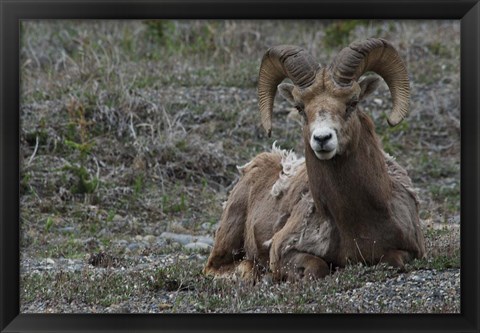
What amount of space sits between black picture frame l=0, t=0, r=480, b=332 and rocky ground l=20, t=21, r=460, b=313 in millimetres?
345

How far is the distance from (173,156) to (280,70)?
5.17 meters

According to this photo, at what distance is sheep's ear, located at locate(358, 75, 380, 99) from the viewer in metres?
9.90

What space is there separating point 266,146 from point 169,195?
1863 mm

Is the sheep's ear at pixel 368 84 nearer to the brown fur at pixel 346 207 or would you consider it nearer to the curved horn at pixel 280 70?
the brown fur at pixel 346 207

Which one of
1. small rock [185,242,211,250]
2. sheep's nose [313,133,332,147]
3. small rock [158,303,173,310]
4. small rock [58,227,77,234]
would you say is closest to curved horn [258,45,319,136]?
sheep's nose [313,133,332,147]

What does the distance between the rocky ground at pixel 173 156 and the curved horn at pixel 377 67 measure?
140 cm

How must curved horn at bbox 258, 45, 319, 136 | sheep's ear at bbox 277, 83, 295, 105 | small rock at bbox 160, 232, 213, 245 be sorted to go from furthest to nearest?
small rock at bbox 160, 232, 213, 245, sheep's ear at bbox 277, 83, 295, 105, curved horn at bbox 258, 45, 319, 136

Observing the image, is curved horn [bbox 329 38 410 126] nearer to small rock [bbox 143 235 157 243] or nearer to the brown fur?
the brown fur

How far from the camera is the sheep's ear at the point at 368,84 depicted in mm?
9898

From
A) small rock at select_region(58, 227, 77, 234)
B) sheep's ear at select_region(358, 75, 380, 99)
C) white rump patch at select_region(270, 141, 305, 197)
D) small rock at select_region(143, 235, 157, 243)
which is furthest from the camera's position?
small rock at select_region(58, 227, 77, 234)

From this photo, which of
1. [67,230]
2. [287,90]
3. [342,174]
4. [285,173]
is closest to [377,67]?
[287,90]

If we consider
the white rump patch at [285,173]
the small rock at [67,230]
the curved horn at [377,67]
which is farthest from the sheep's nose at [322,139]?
the small rock at [67,230]

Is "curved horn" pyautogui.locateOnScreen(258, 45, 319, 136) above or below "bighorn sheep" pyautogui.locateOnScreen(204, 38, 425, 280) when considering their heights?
above
